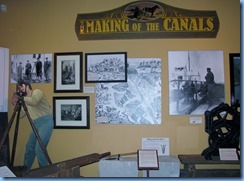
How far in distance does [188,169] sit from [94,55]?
142 cm

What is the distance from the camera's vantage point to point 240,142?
2271mm

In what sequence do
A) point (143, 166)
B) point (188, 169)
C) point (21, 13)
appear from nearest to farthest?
point (143, 166), point (188, 169), point (21, 13)

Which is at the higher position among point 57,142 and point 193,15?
point 193,15

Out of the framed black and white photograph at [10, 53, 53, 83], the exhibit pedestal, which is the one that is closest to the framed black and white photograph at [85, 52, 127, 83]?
the framed black and white photograph at [10, 53, 53, 83]

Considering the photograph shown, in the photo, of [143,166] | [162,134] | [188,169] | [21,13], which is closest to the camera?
[143,166]

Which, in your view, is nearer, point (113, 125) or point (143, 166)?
point (143, 166)

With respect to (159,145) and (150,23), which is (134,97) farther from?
(150,23)

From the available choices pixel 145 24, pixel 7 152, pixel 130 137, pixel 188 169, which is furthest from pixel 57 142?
pixel 145 24

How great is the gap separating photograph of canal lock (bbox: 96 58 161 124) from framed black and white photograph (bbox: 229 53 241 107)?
70 cm

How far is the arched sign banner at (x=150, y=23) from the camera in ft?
8.18

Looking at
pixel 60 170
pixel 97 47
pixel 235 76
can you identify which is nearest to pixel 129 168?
pixel 60 170

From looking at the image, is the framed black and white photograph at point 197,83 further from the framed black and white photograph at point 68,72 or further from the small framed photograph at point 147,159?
the framed black and white photograph at point 68,72

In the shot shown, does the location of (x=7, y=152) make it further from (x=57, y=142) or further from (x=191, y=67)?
(x=191, y=67)

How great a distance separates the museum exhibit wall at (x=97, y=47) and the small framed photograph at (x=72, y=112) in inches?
1.9
